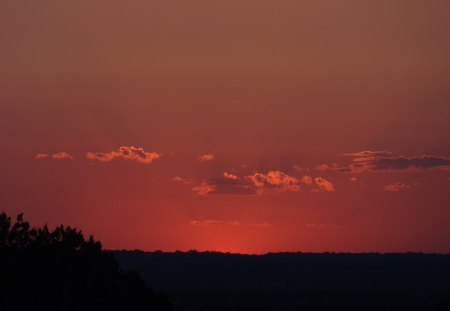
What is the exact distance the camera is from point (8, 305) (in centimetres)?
7594

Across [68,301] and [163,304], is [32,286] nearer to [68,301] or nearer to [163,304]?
[68,301]

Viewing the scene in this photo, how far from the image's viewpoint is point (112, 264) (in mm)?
81875

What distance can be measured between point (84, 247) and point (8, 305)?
8.28 m

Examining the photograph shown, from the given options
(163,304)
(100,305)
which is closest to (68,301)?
(100,305)

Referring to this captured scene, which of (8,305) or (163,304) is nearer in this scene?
(8,305)

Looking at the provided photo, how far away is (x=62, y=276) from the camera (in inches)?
3150

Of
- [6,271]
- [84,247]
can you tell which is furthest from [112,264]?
[6,271]

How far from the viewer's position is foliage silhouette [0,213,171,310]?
3059 inches

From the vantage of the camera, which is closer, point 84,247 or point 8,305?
point 8,305

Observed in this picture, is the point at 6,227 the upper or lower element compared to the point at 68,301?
upper

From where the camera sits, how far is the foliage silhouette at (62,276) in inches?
3059

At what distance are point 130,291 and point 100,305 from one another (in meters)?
2.58

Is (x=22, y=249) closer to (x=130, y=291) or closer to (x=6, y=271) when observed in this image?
(x=6, y=271)

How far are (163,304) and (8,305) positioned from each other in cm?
1155
